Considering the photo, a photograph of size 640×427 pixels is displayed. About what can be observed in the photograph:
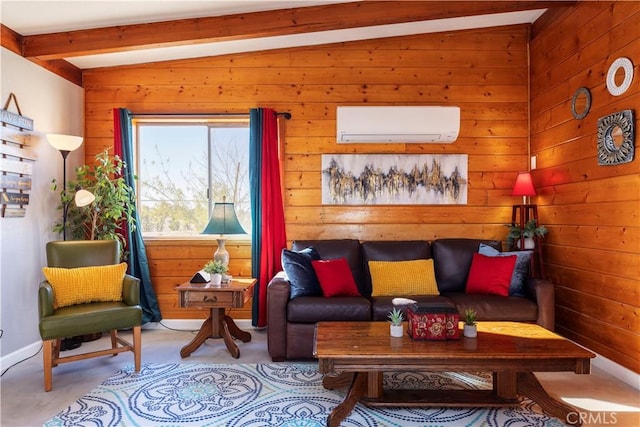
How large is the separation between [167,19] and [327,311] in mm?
2686

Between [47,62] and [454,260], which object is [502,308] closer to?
[454,260]

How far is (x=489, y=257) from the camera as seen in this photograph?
337 cm

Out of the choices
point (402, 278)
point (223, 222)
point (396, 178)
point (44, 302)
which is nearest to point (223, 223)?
point (223, 222)

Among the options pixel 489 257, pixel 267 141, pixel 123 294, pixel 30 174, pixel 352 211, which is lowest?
pixel 123 294

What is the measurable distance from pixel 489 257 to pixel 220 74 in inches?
120

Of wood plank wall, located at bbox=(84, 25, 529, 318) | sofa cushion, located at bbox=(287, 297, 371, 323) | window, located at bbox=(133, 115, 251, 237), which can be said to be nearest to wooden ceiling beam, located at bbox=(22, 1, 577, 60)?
wood plank wall, located at bbox=(84, 25, 529, 318)

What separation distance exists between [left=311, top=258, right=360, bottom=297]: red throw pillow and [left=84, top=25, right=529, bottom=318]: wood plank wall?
804 millimetres

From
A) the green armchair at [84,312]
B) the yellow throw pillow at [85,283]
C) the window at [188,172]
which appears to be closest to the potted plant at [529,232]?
the window at [188,172]

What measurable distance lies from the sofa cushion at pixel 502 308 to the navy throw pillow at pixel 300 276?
1.11 m

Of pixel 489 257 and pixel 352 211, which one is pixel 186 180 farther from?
pixel 489 257

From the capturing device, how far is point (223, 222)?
335 cm

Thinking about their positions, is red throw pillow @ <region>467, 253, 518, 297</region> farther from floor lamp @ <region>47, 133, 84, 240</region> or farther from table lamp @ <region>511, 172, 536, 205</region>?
floor lamp @ <region>47, 133, 84, 240</region>

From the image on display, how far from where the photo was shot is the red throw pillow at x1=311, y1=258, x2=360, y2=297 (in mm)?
3195

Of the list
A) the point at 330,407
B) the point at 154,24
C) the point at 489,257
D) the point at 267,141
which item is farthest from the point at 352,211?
the point at 154,24
